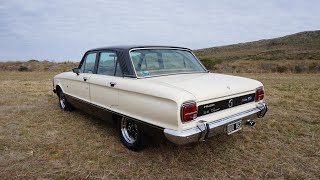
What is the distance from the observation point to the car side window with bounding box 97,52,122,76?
435cm

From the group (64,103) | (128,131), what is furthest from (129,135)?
(64,103)

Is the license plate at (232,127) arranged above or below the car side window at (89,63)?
below

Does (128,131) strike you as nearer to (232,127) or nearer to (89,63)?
(232,127)

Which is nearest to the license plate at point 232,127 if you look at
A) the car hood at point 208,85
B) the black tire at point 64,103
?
the car hood at point 208,85

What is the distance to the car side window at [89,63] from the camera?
517 centimetres

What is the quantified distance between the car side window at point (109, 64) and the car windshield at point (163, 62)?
356mm

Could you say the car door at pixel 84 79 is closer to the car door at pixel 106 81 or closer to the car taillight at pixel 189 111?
the car door at pixel 106 81

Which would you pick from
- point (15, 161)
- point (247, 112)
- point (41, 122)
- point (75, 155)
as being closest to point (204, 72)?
point (247, 112)

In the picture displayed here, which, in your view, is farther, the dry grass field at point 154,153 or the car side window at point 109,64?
the car side window at point 109,64

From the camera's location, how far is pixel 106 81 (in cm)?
438

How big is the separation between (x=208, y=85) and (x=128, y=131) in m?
1.54

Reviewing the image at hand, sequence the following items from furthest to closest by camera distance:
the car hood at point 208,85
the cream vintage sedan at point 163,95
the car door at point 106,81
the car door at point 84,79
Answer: the car door at point 84,79
the car door at point 106,81
the car hood at point 208,85
the cream vintage sedan at point 163,95

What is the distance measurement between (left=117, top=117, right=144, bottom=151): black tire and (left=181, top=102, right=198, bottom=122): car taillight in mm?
1080

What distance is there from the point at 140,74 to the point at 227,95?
1267mm
